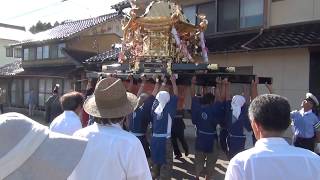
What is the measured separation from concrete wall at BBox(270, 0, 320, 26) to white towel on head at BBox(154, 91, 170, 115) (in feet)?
19.5

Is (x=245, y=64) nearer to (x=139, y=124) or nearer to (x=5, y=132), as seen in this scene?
(x=139, y=124)

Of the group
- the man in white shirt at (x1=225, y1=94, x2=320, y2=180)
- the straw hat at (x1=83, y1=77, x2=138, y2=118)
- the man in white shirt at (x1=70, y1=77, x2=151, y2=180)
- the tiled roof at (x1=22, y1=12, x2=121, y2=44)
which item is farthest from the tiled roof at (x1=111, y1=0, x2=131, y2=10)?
the man in white shirt at (x1=225, y1=94, x2=320, y2=180)

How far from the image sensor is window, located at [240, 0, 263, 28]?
13250mm

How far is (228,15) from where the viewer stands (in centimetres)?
1451

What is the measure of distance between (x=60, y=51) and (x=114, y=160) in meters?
23.2

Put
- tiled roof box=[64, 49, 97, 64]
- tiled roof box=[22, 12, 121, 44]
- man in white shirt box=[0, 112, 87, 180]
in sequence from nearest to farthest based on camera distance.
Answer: man in white shirt box=[0, 112, 87, 180], tiled roof box=[64, 49, 97, 64], tiled roof box=[22, 12, 121, 44]

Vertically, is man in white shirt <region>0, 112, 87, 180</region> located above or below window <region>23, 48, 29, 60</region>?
below

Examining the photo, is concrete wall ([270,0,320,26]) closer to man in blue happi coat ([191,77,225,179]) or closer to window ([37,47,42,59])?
man in blue happi coat ([191,77,225,179])

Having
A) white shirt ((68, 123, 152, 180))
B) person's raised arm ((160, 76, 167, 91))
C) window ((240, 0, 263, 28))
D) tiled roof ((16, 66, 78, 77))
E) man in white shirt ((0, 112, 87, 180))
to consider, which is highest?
window ((240, 0, 263, 28))

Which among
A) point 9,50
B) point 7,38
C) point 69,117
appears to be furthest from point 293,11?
point 7,38

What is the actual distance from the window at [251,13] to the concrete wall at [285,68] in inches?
47.2

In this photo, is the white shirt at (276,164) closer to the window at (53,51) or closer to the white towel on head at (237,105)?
the white towel on head at (237,105)

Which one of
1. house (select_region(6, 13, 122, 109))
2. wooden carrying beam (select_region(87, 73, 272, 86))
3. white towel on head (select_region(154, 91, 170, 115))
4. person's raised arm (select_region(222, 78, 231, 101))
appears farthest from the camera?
house (select_region(6, 13, 122, 109))

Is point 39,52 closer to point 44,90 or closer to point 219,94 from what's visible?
point 44,90
